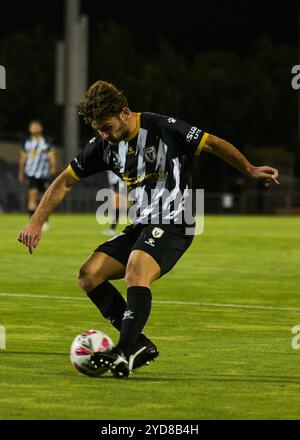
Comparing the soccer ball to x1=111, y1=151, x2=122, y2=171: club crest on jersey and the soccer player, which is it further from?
x1=111, y1=151, x2=122, y2=171: club crest on jersey

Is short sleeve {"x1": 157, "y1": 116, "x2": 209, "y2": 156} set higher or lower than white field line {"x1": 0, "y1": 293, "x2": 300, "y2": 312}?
higher

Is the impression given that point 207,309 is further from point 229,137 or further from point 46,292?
point 229,137

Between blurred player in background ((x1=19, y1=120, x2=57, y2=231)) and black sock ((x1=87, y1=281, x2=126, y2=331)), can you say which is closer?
black sock ((x1=87, y1=281, x2=126, y2=331))

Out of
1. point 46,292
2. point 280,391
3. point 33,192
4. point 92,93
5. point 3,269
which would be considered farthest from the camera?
point 33,192

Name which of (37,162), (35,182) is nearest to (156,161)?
(37,162)

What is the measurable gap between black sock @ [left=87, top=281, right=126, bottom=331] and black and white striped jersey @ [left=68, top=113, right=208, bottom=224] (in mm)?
562

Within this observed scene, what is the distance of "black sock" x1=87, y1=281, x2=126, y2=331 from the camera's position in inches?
342

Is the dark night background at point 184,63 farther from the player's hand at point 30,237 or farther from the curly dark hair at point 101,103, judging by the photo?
the curly dark hair at point 101,103

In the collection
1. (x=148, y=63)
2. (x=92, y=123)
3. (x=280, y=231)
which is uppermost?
(x=148, y=63)

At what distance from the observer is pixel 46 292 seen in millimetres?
13898

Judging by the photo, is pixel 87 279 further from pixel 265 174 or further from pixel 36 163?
pixel 36 163

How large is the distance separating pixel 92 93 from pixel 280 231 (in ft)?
69.8

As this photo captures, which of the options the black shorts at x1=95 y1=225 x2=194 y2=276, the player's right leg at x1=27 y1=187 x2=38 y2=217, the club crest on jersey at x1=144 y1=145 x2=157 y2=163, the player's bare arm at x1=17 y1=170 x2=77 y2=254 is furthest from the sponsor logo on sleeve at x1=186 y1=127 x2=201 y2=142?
the player's right leg at x1=27 y1=187 x2=38 y2=217

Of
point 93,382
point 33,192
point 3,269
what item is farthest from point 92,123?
Result: point 33,192
